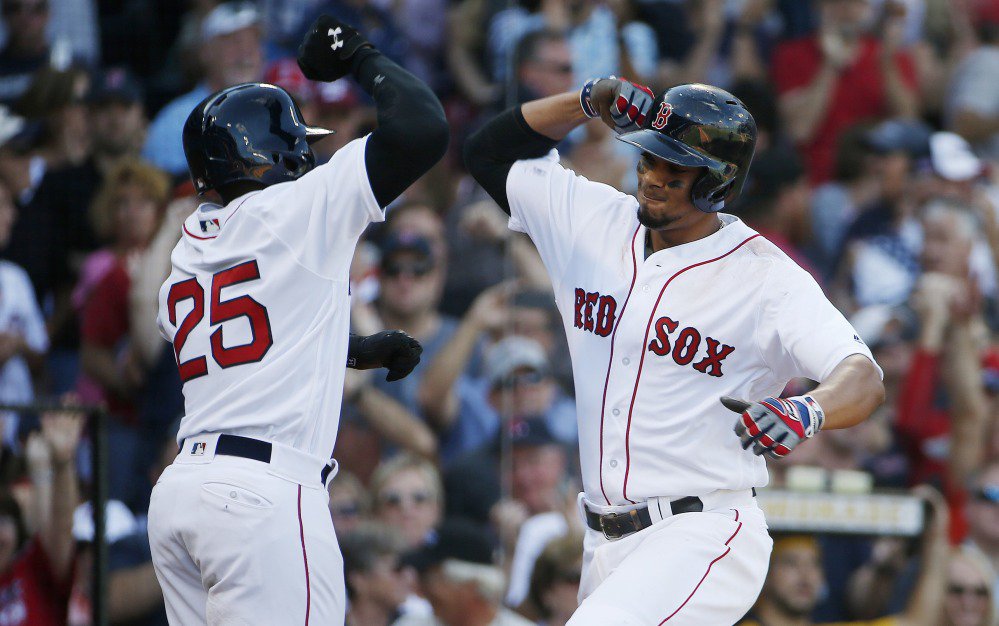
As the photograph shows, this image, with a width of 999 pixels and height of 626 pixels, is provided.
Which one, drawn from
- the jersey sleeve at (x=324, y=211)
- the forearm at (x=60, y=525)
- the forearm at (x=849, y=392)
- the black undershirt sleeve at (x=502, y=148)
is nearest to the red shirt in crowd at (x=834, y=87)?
the black undershirt sleeve at (x=502, y=148)

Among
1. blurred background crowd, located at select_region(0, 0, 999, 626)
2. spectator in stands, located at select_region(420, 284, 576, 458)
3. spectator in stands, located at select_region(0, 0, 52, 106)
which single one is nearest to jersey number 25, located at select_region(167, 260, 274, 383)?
blurred background crowd, located at select_region(0, 0, 999, 626)

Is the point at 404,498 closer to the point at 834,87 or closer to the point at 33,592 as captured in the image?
the point at 33,592

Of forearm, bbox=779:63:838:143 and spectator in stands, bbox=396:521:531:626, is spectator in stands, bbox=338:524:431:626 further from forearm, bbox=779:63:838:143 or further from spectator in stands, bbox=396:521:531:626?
forearm, bbox=779:63:838:143

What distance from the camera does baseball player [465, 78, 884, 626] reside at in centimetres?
340

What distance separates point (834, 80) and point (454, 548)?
4.15m

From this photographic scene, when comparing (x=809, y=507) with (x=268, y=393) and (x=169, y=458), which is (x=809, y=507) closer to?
(x=169, y=458)

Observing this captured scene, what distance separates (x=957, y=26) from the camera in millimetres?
9102

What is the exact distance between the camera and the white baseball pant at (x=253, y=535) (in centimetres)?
325

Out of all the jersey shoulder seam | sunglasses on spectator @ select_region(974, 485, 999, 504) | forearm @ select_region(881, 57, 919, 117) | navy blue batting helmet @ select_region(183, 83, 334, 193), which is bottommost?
sunglasses on spectator @ select_region(974, 485, 999, 504)

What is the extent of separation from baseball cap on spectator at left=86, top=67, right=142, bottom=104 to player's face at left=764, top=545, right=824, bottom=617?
3.72m

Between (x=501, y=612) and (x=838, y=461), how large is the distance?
1.97 metres

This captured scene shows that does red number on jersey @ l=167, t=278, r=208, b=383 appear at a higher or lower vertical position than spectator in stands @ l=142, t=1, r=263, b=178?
higher

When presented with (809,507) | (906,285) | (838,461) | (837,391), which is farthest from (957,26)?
(837,391)

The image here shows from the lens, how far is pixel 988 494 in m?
6.57
